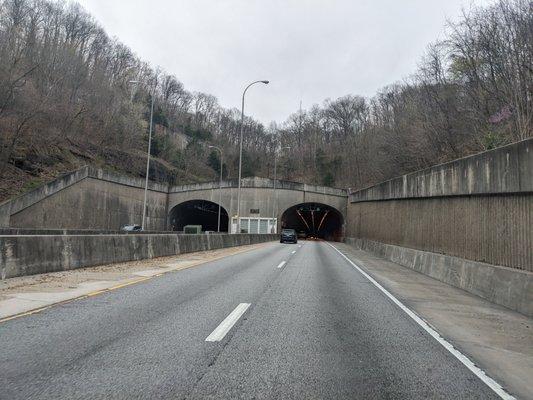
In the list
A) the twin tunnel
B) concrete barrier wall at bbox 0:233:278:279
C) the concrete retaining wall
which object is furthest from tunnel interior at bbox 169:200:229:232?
the concrete retaining wall

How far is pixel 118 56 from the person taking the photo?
276 ft

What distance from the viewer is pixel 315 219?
96188 millimetres

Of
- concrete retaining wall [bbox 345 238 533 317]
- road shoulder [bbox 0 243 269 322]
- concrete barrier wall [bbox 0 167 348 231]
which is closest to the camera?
road shoulder [bbox 0 243 269 322]

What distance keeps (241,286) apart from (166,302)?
297 cm

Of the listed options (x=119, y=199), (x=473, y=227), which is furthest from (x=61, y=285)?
(x=119, y=199)

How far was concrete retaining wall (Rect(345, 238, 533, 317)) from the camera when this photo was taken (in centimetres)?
920

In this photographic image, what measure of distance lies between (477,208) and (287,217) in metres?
68.2

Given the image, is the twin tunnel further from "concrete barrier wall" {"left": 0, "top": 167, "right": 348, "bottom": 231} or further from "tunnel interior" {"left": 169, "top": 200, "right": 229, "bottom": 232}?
"concrete barrier wall" {"left": 0, "top": 167, "right": 348, "bottom": 231}

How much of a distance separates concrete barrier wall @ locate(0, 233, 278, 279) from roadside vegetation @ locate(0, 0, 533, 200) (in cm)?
1717

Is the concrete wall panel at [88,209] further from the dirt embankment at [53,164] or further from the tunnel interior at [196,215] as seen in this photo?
the tunnel interior at [196,215]

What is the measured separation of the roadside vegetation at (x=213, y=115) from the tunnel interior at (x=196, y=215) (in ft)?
22.1

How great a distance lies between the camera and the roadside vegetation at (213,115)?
2338 cm

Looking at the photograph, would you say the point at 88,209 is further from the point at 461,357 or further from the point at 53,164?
the point at 461,357

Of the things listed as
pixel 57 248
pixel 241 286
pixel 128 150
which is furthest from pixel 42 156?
pixel 241 286
